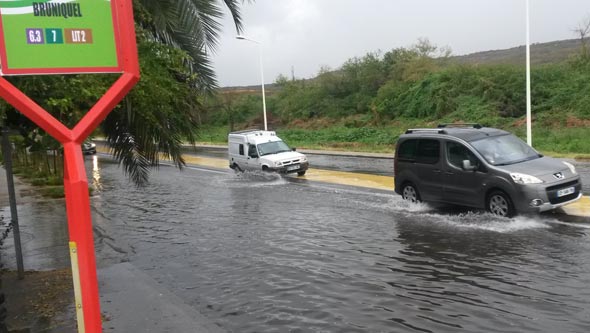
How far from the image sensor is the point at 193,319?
5.76 m

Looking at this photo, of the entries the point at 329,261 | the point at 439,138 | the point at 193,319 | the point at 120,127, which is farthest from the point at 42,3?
the point at 439,138

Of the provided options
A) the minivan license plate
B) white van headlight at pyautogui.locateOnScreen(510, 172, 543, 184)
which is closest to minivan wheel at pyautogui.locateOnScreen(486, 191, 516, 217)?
white van headlight at pyautogui.locateOnScreen(510, 172, 543, 184)

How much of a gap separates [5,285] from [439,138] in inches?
335

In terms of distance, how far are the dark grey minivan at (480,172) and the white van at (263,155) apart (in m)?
7.87

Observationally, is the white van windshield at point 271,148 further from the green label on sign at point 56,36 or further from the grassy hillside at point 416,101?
the green label on sign at point 56,36

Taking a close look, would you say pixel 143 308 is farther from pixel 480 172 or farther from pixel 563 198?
pixel 563 198

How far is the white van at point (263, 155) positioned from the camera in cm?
2050

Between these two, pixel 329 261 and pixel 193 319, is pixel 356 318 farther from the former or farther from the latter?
pixel 329 261

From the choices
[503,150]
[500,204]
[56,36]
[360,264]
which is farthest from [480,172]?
[56,36]

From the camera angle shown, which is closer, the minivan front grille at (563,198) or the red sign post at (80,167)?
the red sign post at (80,167)

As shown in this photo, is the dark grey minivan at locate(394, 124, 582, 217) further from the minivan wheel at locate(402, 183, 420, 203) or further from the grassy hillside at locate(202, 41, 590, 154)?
the grassy hillside at locate(202, 41, 590, 154)

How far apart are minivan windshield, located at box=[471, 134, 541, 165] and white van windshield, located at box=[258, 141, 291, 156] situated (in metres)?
11.1

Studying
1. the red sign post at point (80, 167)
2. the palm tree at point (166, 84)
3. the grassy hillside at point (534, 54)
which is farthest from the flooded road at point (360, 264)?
the grassy hillside at point (534, 54)

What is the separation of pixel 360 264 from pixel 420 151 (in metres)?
4.81
